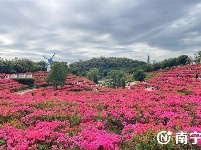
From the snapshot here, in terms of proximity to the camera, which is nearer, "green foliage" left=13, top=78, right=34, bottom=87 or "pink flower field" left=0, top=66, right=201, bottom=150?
"pink flower field" left=0, top=66, right=201, bottom=150

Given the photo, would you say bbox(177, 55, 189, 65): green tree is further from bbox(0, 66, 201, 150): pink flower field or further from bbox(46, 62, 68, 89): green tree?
bbox(0, 66, 201, 150): pink flower field

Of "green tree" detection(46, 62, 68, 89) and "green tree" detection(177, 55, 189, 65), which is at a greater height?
"green tree" detection(177, 55, 189, 65)

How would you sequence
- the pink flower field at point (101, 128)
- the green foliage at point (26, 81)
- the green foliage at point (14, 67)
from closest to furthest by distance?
1. the pink flower field at point (101, 128)
2. the green foliage at point (26, 81)
3. the green foliage at point (14, 67)

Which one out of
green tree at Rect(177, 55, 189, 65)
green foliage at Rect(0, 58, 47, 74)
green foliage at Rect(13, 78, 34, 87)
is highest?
green tree at Rect(177, 55, 189, 65)

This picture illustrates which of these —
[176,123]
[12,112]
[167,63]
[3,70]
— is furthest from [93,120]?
[167,63]

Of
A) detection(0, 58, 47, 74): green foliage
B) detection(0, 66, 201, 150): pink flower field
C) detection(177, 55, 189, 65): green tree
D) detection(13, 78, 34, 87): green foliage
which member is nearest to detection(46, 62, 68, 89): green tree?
detection(13, 78, 34, 87): green foliage

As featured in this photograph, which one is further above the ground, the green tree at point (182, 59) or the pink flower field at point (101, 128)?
the green tree at point (182, 59)

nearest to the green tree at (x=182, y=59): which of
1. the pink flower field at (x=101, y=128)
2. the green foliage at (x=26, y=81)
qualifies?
the green foliage at (x=26, y=81)

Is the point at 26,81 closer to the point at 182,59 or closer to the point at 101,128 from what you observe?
the point at 101,128

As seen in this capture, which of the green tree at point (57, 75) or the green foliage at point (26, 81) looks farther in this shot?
the green foliage at point (26, 81)

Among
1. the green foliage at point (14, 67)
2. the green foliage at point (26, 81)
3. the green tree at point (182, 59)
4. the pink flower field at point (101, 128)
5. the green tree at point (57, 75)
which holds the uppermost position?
the green tree at point (182, 59)

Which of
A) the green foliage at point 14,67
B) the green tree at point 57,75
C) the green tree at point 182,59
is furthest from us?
the green tree at point 182,59

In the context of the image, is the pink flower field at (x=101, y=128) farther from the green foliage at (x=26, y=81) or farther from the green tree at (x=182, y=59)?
the green tree at (x=182, y=59)

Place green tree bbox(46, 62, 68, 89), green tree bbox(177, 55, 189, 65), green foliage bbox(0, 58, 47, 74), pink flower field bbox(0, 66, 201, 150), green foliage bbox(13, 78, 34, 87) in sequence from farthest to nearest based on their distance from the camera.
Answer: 1. green tree bbox(177, 55, 189, 65)
2. green foliage bbox(0, 58, 47, 74)
3. green foliage bbox(13, 78, 34, 87)
4. green tree bbox(46, 62, 68, 89)
5. pink flower field bbox(0, 66, 201, 150)
